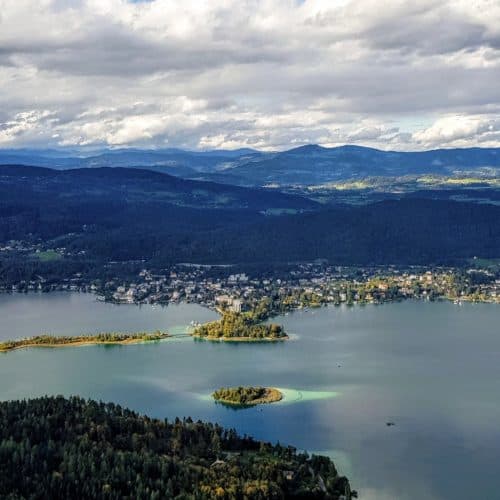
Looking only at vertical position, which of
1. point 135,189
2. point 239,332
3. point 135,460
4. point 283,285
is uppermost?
point 135,189

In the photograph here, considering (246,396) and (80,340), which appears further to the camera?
(80,340)

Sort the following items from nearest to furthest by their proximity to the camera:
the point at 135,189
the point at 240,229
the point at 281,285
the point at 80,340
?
the point at 80,340, the point at 281,285, the point at 240,229, the point at 135,189

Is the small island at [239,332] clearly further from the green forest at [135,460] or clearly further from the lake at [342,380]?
the green forest at [135,460]

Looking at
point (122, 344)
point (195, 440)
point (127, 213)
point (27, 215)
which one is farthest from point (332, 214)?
point (195, 440)

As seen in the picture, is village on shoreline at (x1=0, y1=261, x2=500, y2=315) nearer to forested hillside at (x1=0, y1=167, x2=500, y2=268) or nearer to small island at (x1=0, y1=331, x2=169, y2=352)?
forested hillside at (x1=0, y1=167, x2=500, y2=268)

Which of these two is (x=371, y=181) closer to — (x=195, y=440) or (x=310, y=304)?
(x=310, y=304)

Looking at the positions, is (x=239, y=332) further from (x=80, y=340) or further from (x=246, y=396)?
(x=246, y=396)

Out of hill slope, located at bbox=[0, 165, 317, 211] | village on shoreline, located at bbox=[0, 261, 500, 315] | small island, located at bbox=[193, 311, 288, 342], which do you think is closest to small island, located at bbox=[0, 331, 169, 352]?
small island, located at bbox=[193, 311, 288, 342]

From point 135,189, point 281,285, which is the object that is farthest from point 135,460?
point 135,189

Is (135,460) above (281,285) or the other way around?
above
